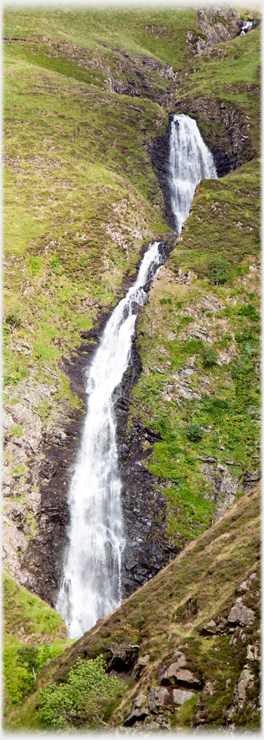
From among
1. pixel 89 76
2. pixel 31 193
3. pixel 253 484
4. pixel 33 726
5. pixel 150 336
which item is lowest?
pixel 33 726

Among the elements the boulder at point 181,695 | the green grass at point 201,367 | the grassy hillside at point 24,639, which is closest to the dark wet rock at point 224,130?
the green grass at point 201,367

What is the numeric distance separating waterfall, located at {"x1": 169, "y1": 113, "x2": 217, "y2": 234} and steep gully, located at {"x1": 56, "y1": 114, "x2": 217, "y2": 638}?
25.5 meters

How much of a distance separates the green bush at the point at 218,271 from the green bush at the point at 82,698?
110 ft

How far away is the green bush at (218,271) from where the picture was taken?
→ 43.1m

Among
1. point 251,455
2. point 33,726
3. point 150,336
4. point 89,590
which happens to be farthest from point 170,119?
point 33,726

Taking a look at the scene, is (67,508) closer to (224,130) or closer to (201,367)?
(201,367)

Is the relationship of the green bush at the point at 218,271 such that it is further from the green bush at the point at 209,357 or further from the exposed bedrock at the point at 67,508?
the exposed bedrock at the point at 67,508

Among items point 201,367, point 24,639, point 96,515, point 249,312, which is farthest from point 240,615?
point 249,312

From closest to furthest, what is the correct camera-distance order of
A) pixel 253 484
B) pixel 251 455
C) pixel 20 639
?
pixel 20 639 → pixel 253 484 → pixel 251 455

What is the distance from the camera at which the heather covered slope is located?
13.0 metres

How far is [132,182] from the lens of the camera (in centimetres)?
6519

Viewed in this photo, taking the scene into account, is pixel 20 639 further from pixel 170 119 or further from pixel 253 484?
pixel 170 119

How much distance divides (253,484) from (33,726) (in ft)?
58.8

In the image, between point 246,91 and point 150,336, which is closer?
point 150,336
